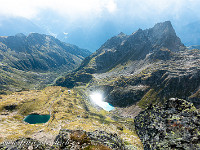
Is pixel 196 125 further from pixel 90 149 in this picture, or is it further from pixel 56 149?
pixel 56 149

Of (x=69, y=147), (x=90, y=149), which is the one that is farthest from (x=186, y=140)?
(x=69, y=147)

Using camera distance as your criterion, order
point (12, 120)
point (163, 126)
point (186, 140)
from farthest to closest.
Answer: point (12, 120), point (163, 126), point (186, 140)

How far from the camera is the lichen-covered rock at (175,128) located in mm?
17000

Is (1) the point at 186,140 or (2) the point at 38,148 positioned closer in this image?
(1) the point at 186,140

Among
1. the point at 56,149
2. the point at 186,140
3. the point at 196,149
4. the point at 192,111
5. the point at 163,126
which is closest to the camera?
the point at 196,149

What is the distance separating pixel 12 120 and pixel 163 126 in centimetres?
24105

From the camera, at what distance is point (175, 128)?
65.5ft

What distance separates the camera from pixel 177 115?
2141cm

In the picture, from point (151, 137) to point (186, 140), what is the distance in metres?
8.38

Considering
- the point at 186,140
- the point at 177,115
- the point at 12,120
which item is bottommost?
the point at 186,140

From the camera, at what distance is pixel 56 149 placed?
2694cm

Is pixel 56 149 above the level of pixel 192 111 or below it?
Answer: below

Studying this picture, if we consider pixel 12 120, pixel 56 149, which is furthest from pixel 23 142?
pixel 12 120

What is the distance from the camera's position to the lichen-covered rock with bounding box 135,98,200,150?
1700 cm
